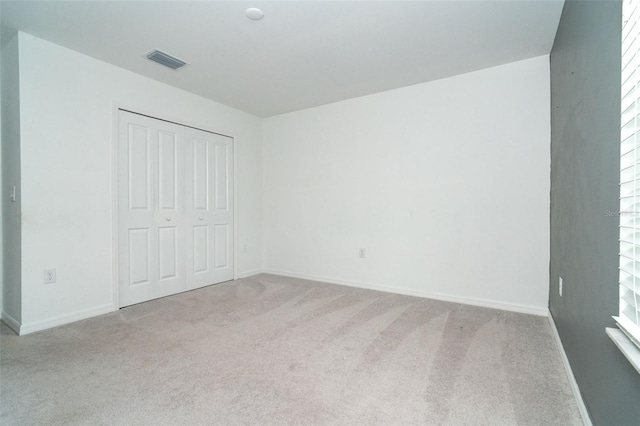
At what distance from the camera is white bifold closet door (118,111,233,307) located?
3.13 meters

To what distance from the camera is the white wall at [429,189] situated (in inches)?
113

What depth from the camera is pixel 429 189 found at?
3371 millimetres

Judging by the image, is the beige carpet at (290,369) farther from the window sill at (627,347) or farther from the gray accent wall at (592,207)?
the window sill at (627,347)

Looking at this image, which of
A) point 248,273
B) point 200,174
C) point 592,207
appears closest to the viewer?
point 592,207

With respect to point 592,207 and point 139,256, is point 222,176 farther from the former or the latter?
point 592,207

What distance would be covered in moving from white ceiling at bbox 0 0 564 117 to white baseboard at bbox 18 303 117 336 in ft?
7.90

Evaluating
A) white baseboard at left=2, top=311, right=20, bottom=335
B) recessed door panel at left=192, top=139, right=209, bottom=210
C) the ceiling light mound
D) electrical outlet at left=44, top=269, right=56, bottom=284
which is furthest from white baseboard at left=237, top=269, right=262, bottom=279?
the ceiling light mound

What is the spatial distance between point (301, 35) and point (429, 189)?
2074mm

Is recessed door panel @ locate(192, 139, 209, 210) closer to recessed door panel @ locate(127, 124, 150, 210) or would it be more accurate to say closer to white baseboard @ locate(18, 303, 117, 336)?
recessed door panel @ locate(127, 124, 150, 210)

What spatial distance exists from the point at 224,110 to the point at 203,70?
1.07 m

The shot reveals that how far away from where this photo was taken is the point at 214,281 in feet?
13.2

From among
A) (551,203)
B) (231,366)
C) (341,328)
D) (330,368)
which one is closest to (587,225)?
(551,203)

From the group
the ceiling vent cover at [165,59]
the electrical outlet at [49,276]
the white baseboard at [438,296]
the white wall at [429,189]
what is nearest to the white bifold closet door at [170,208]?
the electrical outlet at [49,276]

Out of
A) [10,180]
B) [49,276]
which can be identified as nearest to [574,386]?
[49,276]
